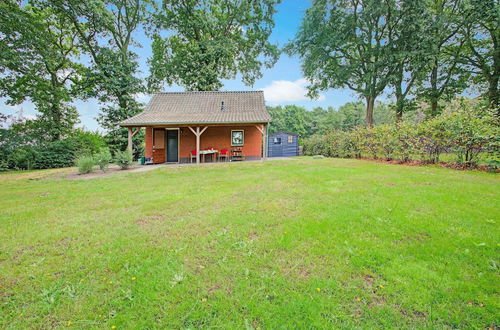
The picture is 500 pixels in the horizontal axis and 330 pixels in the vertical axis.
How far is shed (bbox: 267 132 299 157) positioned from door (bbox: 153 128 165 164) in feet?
40.4

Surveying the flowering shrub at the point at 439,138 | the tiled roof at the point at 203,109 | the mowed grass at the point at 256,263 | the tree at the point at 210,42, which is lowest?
the mowed grass at the point at 256,263

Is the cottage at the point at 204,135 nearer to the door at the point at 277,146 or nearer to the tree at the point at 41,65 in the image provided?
the tree at the point at 41,65

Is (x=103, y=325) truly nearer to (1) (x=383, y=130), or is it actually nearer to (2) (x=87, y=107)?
(1) (x=383, y=130)

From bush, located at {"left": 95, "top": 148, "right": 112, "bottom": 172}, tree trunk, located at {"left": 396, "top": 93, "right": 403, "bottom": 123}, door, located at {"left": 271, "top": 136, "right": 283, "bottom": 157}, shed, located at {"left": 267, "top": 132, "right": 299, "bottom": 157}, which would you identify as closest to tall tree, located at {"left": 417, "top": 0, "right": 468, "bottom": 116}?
tree trunk, located at {"left": 396, "top": 93, "right": 403, "bottom": 123}

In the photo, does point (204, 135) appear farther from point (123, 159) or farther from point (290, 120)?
point (290, 120)

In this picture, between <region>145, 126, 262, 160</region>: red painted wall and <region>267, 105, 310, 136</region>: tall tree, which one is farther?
<region>267, 105, 310, 136</region>: tall tree

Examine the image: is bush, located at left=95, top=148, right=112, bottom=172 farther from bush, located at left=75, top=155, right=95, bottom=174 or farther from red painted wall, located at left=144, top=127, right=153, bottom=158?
red painted wall, located at left=144, top=127, right=153, bottom=158

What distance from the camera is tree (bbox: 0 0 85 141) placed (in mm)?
12211

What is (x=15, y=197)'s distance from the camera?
5668 millimetres

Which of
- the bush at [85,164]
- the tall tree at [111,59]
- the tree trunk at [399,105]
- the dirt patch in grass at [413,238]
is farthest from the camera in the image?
the tree trunk at [399,105]

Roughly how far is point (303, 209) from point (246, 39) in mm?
22728

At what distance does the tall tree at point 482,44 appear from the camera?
40.5 ft

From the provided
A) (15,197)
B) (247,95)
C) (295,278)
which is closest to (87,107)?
(247,95)

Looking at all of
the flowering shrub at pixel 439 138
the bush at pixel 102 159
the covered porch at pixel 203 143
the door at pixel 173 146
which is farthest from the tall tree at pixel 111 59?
the flowering shrub at pixel 439 138
